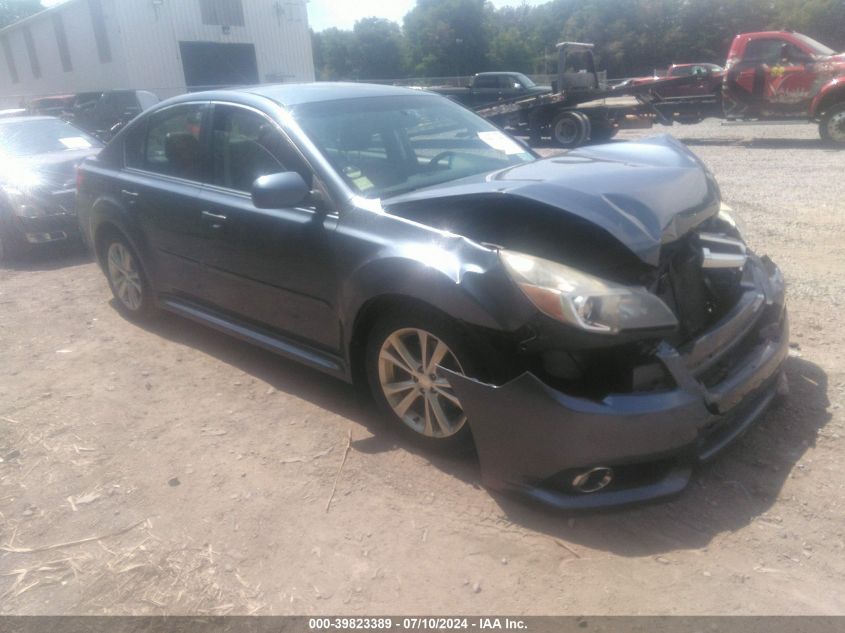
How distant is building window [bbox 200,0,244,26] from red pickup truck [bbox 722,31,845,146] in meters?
18.2

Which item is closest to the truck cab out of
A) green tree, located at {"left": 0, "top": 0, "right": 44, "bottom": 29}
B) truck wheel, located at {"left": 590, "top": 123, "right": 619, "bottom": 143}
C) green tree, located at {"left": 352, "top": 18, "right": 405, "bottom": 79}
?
truck wheel, located at {"left": 590, "top": 123, "right": 619, "bottom": 143}

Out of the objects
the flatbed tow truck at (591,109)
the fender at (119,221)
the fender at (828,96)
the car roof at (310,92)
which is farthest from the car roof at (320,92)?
the flatbed tow truck at (591,109)

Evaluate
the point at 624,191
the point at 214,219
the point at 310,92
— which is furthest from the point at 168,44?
the point at 624,191

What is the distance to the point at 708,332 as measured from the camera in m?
2.67

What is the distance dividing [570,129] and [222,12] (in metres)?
15.6

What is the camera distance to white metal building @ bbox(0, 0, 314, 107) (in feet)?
76.5

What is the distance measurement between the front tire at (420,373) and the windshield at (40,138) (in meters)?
6.83

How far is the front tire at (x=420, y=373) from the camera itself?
2748mm

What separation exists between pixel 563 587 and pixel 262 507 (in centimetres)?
130

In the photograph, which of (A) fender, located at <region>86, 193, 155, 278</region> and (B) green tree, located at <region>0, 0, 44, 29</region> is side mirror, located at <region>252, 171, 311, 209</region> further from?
(B) green tree, located at <region>0, 0, 44, 29</region>

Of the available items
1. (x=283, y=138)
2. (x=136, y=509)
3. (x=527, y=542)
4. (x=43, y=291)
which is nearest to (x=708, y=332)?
(x=527, y=542)

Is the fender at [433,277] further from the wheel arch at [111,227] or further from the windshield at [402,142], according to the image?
the wheel arch at [111,227]

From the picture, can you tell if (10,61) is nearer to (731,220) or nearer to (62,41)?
(62,41)

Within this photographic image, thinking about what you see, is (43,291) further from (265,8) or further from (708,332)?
(265,8)
